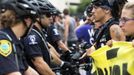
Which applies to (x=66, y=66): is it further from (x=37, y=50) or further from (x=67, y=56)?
(x=37, y=50)

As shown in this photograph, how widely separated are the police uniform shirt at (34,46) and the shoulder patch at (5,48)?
5.41 ft

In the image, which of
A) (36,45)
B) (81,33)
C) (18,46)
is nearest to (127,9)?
(18,46)

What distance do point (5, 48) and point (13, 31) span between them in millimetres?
338

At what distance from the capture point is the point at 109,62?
462 centimetres

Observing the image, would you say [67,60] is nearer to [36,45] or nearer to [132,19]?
[36,45]

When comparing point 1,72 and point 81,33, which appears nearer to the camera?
point 1,72

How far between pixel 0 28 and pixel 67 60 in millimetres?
3380

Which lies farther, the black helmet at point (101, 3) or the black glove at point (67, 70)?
the black glove at point (67, 70)

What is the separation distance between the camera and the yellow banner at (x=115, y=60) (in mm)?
4352

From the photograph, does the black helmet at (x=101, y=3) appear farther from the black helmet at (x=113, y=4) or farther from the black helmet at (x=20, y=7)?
the black helmet at (x=20, y=7)

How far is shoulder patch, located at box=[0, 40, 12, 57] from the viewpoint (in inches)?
155

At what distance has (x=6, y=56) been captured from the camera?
3.98 metres

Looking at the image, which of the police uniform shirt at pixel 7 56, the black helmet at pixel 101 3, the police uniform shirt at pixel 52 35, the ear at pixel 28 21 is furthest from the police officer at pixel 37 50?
the police uniform shirt at pixel 52 35

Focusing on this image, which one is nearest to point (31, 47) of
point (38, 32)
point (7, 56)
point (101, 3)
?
point (38, 32)
